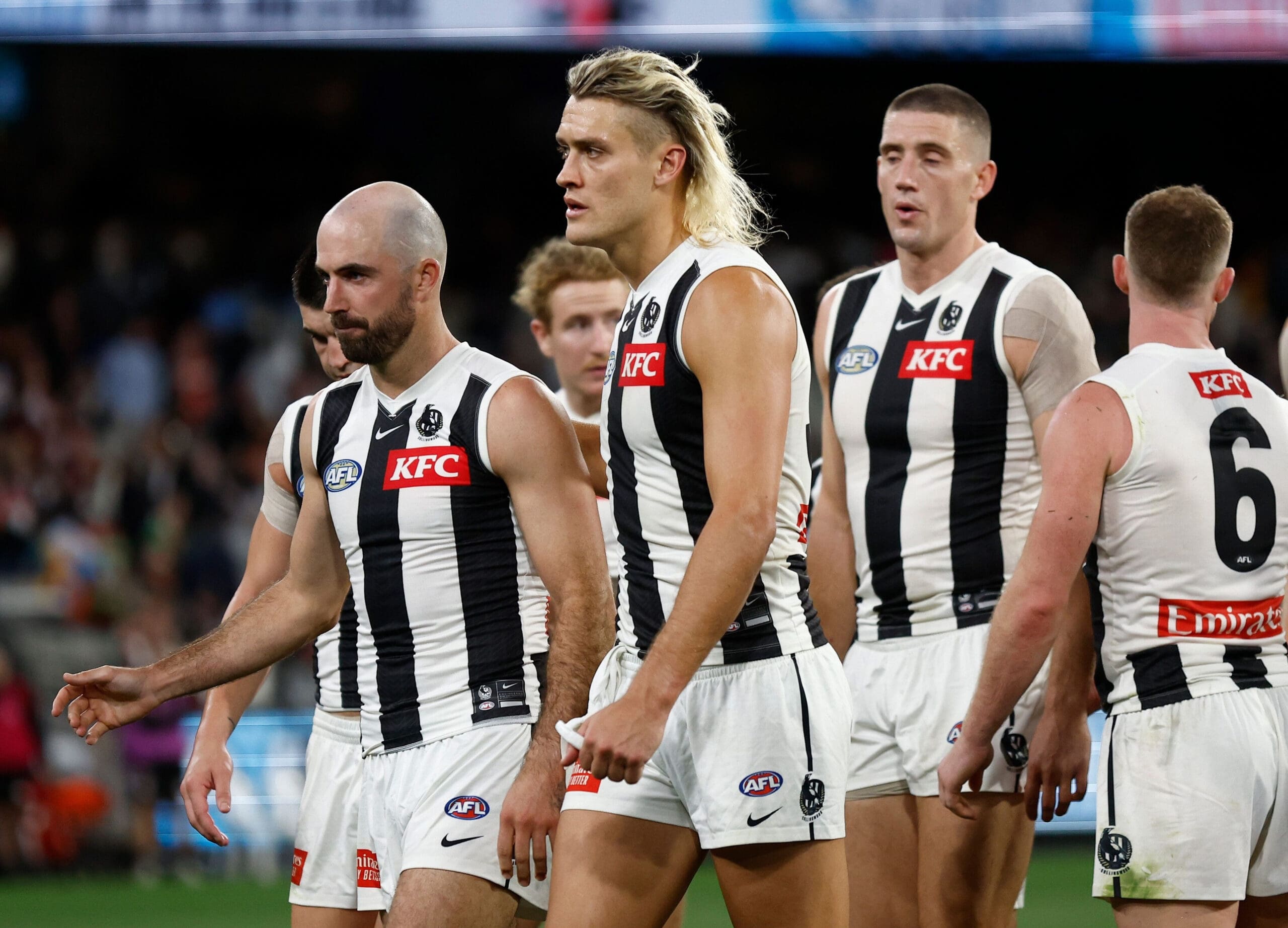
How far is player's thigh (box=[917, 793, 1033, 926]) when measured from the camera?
4.43 m

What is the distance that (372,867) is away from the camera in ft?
14.4

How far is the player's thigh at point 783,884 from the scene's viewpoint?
11.5ft

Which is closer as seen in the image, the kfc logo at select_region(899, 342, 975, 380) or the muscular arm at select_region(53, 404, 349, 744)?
the muscular arm at select_region(53, 404, 349, 744)

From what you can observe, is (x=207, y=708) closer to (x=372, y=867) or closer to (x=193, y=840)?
(x=372, y=867)

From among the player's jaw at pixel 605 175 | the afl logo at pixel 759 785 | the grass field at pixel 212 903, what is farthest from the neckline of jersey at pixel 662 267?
the grass field at pixel 212 903

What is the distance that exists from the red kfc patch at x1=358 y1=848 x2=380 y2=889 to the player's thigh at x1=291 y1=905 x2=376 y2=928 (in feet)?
1.12

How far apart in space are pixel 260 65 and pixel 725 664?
1401cm

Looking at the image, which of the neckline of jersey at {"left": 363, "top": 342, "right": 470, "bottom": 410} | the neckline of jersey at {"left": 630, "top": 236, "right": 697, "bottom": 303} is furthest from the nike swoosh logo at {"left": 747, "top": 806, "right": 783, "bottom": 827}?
the neckline of jersey at {"left": 363, "top": 342, "right": 470, "bottom": 410}

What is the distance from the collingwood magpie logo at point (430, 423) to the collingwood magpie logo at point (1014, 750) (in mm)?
1721

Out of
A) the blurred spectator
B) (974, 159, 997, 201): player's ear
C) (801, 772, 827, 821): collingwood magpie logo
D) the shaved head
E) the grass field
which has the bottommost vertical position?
the grass field

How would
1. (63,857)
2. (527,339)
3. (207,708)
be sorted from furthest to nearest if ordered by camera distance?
(527,339) → (63,857) → (207,708)

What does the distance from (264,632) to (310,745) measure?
0.79m

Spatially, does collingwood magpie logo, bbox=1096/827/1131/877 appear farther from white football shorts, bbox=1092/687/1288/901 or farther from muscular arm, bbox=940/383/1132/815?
muscular arm, bbox=940/383/1132/815

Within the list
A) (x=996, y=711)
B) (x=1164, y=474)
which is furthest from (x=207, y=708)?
(x=1164, y=474)
